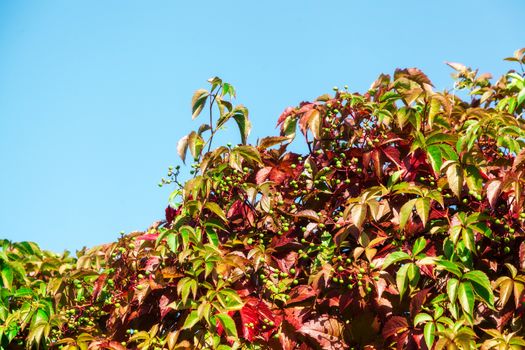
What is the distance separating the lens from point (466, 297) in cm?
295

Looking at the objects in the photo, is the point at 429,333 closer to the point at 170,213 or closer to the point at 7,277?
the point at 170,213

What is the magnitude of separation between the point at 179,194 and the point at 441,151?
4.92 ft

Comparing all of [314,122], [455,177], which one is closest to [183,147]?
[314,122]

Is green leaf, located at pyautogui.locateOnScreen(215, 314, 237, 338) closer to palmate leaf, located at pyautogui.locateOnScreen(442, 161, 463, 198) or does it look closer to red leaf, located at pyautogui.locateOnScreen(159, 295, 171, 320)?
red leaf, located at pyautogui.locateOnScreen(159, 295, 171, 320)

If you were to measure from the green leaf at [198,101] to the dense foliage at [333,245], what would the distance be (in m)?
0.01

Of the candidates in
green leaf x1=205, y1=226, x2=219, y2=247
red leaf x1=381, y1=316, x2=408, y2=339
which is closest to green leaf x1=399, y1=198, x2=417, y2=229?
red leaf x1=381, y1=316, x2=408, y2=339

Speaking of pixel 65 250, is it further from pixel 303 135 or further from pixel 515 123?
pixel 515 123

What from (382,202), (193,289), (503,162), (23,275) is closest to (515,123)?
(503,162)

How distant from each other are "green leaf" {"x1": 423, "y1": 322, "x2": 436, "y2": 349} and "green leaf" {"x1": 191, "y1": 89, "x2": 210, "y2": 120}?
5.69ft

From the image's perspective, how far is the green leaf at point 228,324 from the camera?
325 cm

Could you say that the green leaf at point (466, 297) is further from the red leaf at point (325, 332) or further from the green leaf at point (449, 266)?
the red leaf at point (325, 332)

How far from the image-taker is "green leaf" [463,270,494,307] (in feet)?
9.62

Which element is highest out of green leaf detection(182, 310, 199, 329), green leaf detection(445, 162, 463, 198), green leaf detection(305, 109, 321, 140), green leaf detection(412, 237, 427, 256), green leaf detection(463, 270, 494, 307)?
green leaf detection(305, 109, 321, 140)

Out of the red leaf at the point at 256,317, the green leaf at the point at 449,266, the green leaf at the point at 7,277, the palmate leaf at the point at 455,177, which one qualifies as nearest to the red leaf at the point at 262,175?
the red leaf at the point at 256,317
